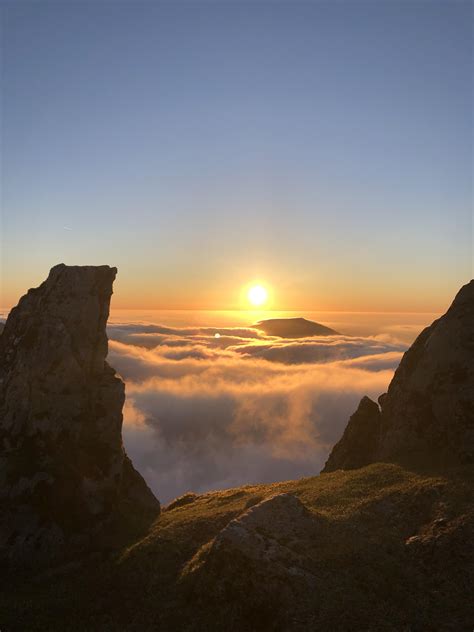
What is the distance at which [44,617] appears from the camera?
2269cm

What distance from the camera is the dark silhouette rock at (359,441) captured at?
4716 cm

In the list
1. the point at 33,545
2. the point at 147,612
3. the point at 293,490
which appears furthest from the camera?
the point at 293,490

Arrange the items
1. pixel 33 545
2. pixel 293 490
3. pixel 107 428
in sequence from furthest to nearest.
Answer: pixel 107 428 → pixel 293 490 → pixel 33 545

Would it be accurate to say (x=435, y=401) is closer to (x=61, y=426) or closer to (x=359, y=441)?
(x=359, y=441)

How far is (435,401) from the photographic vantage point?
39312 millimetres

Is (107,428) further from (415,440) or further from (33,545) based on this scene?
(415,440)

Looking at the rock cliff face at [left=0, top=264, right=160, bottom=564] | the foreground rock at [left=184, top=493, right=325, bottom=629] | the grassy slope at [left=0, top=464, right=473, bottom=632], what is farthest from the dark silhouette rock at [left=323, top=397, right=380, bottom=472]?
the foreground rock at [left=184, top=493, right=325, bottom=629]

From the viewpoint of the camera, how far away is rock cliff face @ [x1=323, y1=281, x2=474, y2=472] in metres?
36.5

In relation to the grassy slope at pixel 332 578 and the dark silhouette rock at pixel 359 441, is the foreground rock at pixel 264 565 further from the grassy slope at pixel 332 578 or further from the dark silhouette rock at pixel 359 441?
the dark silhouette rock at pixel 359 441

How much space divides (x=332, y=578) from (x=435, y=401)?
22.4 m

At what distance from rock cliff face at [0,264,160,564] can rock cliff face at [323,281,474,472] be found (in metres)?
24.2

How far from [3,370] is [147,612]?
26.8 m

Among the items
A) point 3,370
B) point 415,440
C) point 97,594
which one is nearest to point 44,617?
point 97,594

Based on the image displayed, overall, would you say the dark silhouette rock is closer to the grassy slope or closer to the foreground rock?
the grassy slope
